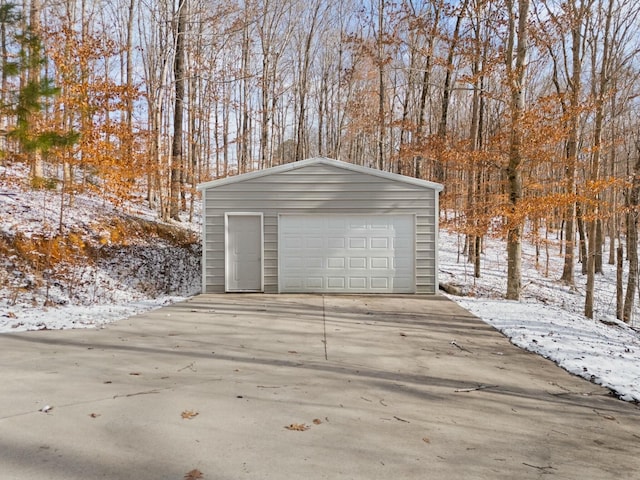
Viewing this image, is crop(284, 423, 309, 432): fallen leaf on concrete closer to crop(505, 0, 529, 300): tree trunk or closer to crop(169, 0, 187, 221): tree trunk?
crop(505, 0, 529, 300): tree trunk

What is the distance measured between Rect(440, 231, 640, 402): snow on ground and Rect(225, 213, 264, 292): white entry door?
460 centimetres

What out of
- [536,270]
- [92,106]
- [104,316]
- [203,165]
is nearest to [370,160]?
[203,165]

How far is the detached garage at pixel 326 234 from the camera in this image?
34.6 feet

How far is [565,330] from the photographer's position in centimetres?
689

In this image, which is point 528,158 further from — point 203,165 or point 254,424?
point 203,165

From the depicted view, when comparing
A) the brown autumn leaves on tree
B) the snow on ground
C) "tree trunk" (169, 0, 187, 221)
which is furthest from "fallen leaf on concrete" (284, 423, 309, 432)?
"tree trunk" (169, 0, 187, 221)

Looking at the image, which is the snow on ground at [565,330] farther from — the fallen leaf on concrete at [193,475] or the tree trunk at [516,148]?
the fallen leaf on concrete at [193,475]

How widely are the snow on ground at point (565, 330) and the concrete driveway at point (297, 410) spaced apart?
0.34 metres

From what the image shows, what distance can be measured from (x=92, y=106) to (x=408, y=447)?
30.7 ft

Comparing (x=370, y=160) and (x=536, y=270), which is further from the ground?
(x=370, y=160)

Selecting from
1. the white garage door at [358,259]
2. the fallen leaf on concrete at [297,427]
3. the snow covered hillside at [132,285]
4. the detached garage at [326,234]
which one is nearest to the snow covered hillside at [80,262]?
the snow covered hillside at [132,285]

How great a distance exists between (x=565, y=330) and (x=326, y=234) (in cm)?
542

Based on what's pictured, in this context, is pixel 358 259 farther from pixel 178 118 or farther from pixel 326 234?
pixel 178 118

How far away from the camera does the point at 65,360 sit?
4.66 m
